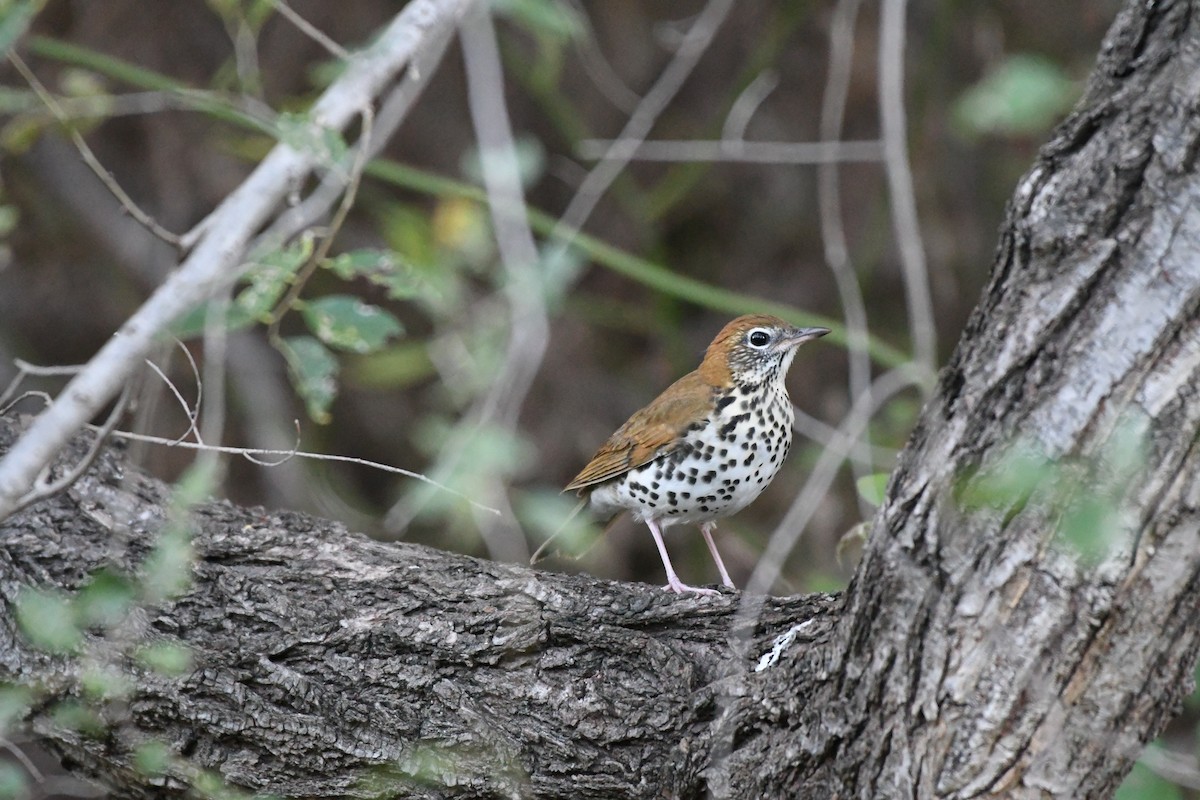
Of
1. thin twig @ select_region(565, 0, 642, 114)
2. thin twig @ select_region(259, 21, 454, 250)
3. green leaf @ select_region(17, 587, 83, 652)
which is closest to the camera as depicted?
green leaf @ select_region(17, 587, 83, 652)

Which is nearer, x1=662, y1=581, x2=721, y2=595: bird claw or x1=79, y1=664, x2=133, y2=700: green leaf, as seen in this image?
x1=79, y1=664, x2=133, y2=700: green leaf

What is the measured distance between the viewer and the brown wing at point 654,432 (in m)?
4.27

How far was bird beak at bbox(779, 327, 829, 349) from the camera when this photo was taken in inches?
174

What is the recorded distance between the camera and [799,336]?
4.51 m

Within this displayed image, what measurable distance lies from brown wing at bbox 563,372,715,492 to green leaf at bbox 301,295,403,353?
48.0 inches

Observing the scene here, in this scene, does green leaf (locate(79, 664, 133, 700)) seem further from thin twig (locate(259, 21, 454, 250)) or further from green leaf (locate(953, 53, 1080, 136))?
green leaf (locate(953, 53, 1080, 136))

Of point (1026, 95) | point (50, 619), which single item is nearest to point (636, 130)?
point (50, 619)

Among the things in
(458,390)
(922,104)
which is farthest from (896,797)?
(922,104)

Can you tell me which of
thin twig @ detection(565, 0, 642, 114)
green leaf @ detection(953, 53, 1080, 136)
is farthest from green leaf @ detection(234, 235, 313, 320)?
thin twig @ detection(565, 0, 642, 114)

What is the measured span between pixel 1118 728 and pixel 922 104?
16.3ft

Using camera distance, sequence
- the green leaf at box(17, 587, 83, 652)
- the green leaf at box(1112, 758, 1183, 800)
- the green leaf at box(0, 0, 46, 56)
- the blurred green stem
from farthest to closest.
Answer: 1. the blurred green stem
2. the green leaf at box(0, 0, 46, 56)
3. the green leaf at box(1112, 758, 1183, 800)
4. the green leaf at box(17, 587, 83, 652)

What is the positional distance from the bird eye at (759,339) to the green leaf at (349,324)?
5.10 feet

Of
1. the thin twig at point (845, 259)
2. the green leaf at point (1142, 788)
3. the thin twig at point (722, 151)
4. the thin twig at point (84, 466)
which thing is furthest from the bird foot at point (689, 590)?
the thin twig at point (722, 151)

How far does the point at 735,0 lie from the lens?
710 centimetres
